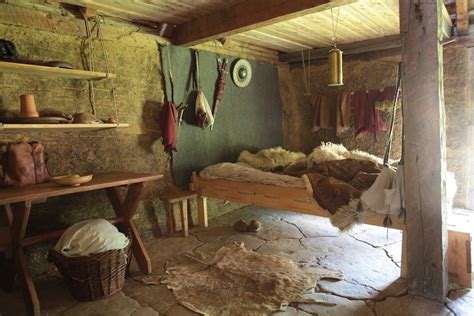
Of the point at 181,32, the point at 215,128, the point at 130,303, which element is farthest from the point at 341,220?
the point at 181,32

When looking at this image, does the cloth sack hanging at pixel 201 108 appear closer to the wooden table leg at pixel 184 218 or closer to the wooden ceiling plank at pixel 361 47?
the wooden table leg at pixel 184 218

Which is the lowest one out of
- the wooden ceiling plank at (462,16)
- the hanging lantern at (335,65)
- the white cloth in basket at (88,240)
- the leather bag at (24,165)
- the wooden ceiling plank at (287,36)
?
the white cloth in basket at (88,240)

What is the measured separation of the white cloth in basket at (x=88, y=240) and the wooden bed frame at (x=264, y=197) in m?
1.48

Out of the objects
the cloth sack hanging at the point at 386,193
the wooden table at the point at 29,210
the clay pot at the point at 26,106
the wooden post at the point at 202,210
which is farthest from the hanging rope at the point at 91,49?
the cloth sack hanging at the point at 386,193

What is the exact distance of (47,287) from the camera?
2.57 metres

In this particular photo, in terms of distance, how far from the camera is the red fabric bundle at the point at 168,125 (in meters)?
3.56

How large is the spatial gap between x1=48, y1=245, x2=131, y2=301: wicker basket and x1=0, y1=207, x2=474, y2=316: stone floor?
7 cm

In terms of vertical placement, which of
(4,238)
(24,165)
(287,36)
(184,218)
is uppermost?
(287,36)

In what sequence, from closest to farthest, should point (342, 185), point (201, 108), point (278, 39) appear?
point (342, 185), point (201, 108), point (278, 39)

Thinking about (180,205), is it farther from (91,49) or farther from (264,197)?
(91,49)

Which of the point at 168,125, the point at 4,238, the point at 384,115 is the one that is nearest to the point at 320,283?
the point at 168,125

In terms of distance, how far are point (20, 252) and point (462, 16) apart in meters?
4.37

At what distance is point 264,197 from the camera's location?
3.36 metres

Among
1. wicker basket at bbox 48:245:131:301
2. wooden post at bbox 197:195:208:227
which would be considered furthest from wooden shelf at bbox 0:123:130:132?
wooden post at bbox 197:195:208:227
